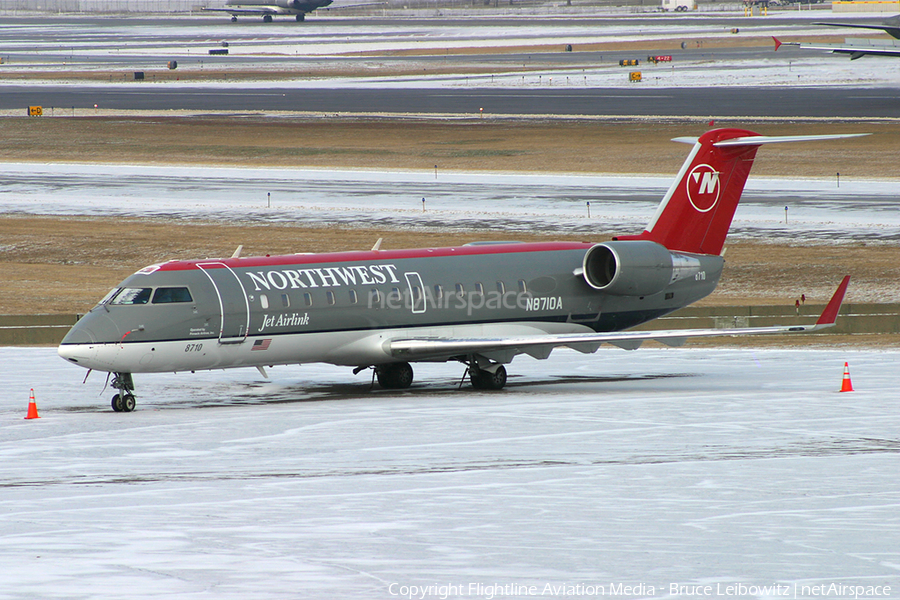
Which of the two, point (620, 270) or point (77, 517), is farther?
point (620, 270)

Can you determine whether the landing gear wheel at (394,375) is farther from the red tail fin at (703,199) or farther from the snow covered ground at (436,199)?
the snow covered ground at (436,199)

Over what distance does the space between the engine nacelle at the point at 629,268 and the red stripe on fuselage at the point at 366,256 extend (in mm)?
Answer: 826

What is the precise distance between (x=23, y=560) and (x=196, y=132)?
66.1 m

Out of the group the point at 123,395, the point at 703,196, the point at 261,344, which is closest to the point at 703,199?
the point at 703,196

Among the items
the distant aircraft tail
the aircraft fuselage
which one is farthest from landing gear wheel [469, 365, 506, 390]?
the distant aircraft tail

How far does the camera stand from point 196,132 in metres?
78.1

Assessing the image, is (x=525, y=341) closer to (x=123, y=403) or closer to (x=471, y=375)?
(x=471, y=375)

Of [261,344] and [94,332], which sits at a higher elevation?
[94,332]

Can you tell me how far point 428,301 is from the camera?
29.4m

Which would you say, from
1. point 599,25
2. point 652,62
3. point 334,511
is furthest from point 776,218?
point 599,25

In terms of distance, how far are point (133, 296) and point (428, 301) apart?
671 cm

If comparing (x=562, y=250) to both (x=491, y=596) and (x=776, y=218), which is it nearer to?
(x=491, y=596)

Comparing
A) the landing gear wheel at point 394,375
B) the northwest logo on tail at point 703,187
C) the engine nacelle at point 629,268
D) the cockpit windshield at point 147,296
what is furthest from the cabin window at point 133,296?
the northwest logo on tail at point 703,187

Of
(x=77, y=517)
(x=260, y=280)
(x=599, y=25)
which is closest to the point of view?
(x=77, y=517)
